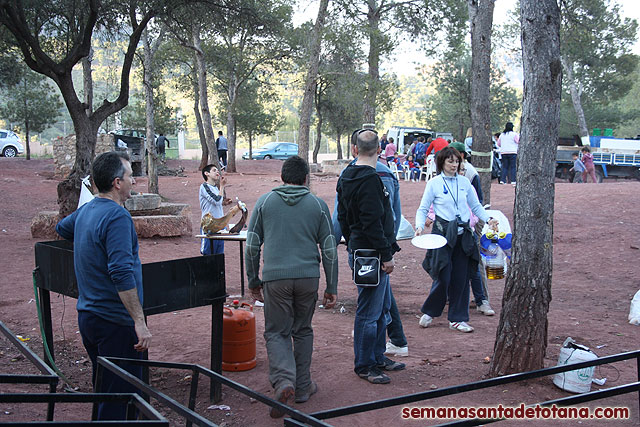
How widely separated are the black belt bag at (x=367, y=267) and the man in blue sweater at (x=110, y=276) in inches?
67.7

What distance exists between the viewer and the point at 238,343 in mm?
5477

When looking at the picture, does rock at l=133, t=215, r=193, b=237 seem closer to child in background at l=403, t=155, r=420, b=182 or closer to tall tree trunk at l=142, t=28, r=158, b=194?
tall tree trunk at l=142, t=28, r=158, b=194

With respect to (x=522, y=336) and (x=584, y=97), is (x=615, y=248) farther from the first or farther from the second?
(x=584, y=97)

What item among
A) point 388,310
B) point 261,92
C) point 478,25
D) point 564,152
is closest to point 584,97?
point 564,152

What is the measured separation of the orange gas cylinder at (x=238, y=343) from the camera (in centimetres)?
548

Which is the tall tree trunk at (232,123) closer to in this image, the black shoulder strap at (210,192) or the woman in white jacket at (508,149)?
the woman in white jacket at (508,149)

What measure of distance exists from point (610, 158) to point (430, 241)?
2295 centimetres

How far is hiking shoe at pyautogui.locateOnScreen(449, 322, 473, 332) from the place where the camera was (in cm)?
643

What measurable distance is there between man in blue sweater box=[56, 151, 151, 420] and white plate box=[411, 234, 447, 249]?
299 centimetres

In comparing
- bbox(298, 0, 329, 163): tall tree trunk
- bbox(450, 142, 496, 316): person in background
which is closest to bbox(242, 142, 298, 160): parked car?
bbox(298, 0, 329, 163): tall tree trunk

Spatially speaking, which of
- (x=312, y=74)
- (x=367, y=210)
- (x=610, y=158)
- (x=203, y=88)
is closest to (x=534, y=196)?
(x=367, y=210)

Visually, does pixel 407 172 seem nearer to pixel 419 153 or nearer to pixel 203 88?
pixel 419 153

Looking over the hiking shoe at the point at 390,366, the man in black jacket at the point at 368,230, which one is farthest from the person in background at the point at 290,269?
the hiking shoe at the point at 390,366

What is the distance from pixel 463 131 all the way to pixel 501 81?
21.1ft
